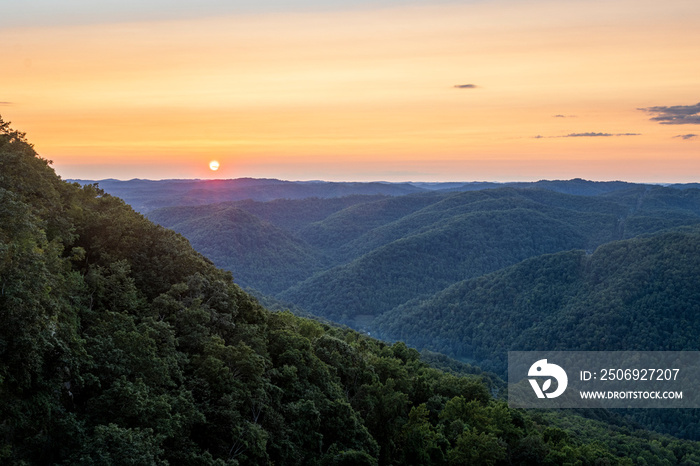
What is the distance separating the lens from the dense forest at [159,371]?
2550 centimetres

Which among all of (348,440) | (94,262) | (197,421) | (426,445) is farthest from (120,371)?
(426,445)

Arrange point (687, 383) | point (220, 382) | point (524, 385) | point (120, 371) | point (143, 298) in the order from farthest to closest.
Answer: point (687, 383)
point (524, 385)
point (143, 298)
point (220, 382)
point (120, 371)

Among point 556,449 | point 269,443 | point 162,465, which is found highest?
point 162,465

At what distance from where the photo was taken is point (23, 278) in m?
26.3

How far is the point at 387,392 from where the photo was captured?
165 ft

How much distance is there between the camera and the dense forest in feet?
83.7

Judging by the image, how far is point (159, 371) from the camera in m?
31.0

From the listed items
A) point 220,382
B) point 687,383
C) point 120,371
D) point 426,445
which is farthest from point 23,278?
point 687,383

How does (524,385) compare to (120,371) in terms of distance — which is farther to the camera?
(524,385)

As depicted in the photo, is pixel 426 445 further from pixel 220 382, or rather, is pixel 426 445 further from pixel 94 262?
pixel 94 262

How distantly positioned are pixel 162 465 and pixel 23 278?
11.1 metres

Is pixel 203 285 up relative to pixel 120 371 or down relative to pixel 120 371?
up

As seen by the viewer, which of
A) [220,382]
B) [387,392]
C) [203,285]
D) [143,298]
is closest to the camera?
[220,382]

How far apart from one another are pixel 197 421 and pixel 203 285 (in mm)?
14672
